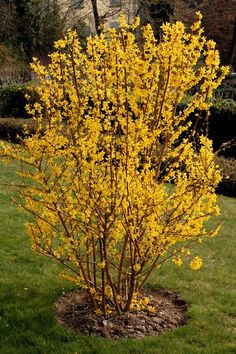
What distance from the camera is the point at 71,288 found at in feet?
18.0

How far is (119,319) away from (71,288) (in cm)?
89

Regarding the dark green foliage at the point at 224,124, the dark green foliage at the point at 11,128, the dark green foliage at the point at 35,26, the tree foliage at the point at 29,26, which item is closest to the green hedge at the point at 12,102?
the dark green foliage at the point at 11,128

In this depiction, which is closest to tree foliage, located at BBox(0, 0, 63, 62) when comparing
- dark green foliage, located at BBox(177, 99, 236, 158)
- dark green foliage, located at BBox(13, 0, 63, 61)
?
dark green foliage, located at BBox(13, 0, 63, 61)

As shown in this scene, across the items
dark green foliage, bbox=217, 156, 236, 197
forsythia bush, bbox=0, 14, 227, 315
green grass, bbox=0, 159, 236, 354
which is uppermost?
forsythia bush, bbox=0, 14, 227, 315

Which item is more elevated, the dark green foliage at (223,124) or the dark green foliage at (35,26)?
the dark green foliage at (35,26)

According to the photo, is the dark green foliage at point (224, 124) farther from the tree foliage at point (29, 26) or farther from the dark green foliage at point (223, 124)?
the tree foliage at point (29, 26)

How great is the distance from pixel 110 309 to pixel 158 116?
1.95 metres

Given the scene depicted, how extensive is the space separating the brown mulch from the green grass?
116mm

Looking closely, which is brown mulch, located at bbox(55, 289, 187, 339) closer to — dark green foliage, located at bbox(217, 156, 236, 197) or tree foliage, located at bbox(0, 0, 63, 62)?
dark green foliage, located at bbox(217, 156, 236, 197)

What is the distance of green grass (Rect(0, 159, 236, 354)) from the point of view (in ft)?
14.3

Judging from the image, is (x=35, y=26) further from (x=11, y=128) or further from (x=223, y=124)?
(x=223, y=124)

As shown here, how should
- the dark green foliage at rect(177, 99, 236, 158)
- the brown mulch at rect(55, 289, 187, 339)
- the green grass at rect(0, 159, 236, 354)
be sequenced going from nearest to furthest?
1. the green grass at rect(0, 159, 236, 354)
2. the brown mulch at rect(55, 289, 187, 339)
3. the dark green foliage at rect(177, 99, 236, 158)

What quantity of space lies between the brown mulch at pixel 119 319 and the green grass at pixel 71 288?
0.12 metres

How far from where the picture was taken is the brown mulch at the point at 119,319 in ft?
15.2
